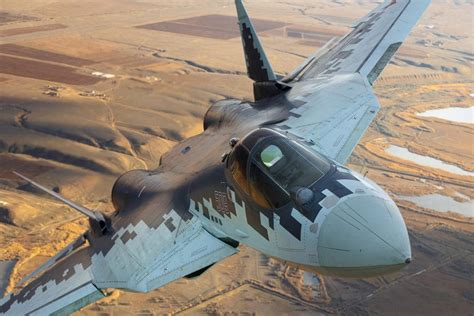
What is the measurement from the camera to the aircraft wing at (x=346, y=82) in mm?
18156

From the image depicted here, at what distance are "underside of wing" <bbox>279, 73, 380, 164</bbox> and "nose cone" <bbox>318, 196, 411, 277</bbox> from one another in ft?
16.3

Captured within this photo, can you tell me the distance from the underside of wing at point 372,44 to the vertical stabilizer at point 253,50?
273 cm

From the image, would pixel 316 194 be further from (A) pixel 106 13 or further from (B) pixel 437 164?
(A) pixel 106 13

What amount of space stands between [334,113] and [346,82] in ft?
9.32

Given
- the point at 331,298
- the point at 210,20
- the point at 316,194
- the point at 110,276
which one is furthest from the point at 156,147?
the point at 210,20

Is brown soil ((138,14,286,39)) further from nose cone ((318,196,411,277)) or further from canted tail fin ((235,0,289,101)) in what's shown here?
nose cone ((318,196,411,277))

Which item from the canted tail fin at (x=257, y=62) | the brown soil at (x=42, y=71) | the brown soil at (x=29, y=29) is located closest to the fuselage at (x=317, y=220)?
the canted tail fin at (x=257, y=62)

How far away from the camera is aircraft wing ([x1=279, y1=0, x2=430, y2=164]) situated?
18.2m

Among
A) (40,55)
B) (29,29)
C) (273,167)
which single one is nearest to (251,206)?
(273,167)

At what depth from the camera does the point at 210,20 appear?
96.0 meters

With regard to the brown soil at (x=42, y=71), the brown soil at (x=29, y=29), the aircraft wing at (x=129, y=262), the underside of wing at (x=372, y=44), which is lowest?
the brown soil at (x=42, y=71)

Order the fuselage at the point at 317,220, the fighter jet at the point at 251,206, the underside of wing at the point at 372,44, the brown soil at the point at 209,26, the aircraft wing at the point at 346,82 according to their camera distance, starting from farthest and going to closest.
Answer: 1. the brown soil at the point at 209,26
2. the underside of wing at the point at 372,44
3. the aircraft wing at the point at 346,82
4. the fighter jet at the point at 251,206
5. the fuselage at the point at 317,220

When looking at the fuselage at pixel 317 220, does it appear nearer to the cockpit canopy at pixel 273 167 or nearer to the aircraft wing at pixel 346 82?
the cockpit canopy at pixel 273 167

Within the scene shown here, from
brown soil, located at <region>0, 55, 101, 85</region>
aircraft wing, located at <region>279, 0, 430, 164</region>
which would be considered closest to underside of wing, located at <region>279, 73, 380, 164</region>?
aircraft wing, located at <region>279, 0, 430, 164</region>
